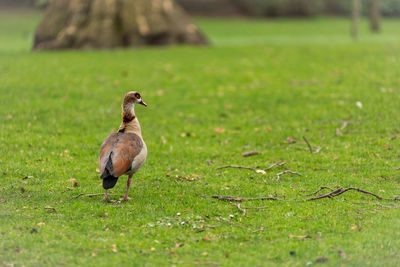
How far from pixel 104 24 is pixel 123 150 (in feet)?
55.8

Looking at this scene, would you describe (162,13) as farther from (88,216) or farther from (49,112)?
(88,216)

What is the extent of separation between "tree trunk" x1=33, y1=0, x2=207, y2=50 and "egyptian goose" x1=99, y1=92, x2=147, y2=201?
52.9 feet

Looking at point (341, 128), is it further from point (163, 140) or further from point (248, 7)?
point (248, 7)

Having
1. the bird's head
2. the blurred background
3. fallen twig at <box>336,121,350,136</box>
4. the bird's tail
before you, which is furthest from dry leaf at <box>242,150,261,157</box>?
the blurred background

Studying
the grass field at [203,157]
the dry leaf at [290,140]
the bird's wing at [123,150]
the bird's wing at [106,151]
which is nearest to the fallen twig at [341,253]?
the grass field at [203,157]

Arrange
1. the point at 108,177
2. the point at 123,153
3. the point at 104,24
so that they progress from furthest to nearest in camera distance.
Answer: the point at 104,24 → the point at 123,153 → the point at 108,177

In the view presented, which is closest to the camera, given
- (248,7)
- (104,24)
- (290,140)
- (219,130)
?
(290,140)

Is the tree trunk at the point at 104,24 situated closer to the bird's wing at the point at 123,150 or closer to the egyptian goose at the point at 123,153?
the egyptian goose at the point at 123,153

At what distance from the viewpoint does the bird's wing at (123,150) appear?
26.1 ft

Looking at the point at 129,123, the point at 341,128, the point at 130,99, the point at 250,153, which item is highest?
the point at 130,99

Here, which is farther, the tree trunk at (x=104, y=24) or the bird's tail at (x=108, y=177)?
the tree trunk at (x=104, y=24)

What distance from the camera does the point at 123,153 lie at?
26.8 ft

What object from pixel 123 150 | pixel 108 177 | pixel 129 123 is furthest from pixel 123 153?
pixel 129 123

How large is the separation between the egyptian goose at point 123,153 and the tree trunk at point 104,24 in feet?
52.9
